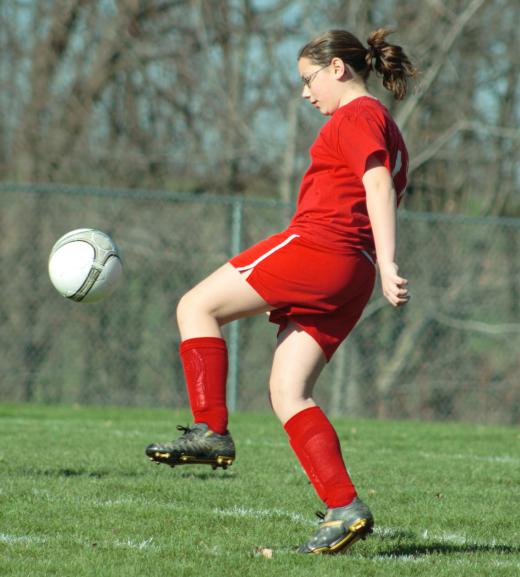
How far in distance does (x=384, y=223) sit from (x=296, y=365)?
629 mm

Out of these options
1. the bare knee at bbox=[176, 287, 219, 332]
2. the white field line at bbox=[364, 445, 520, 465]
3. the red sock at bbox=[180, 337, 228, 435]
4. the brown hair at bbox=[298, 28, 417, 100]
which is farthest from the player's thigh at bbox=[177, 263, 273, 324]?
the white field line at bbox=[364, 445, 520, 465]

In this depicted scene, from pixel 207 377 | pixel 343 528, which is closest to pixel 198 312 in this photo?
pixel 207 377

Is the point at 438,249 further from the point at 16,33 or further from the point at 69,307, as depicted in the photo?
the point at 16,33

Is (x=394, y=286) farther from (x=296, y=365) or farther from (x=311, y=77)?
(x=311, y=77)

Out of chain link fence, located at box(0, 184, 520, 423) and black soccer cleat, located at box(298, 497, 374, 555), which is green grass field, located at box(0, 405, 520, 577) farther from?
chain link fence, located at box(0, 184, 520, 423)

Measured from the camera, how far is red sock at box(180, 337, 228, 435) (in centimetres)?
443

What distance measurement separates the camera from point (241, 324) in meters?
13.1

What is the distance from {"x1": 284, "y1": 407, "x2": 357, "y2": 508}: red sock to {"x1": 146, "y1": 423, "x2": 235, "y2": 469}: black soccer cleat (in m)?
0.26

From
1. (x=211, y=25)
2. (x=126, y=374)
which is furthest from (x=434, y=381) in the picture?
(x=211, y=25)

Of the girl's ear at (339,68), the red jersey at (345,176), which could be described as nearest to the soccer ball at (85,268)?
the red jersey at (345,176)

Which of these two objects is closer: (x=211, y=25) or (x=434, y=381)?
(x=434, y=381)

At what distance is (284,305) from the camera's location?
435cm

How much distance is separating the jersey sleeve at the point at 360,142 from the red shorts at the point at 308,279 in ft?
1.12

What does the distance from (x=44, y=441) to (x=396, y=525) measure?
360 centimetres
